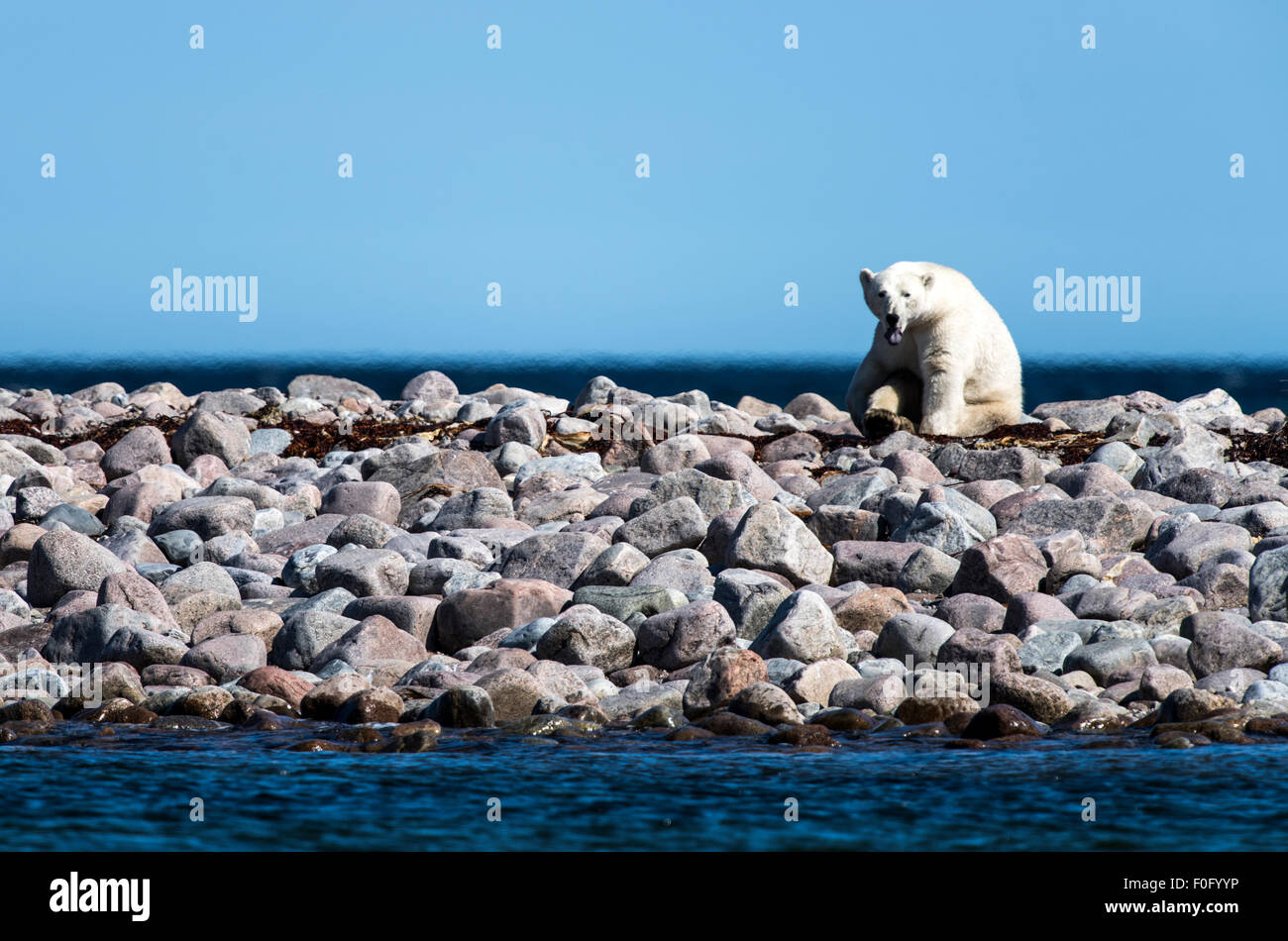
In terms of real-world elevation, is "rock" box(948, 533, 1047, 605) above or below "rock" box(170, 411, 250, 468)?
below

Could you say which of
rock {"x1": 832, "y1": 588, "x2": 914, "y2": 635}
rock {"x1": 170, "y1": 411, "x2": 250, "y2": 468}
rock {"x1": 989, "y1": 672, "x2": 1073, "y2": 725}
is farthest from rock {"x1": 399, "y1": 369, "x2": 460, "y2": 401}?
rock {"x1": 989, "y1": 672, "x2": 1073, "y2": 725}

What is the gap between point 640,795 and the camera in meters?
5.54

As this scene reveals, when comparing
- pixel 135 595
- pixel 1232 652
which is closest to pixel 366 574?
pixel 135 595

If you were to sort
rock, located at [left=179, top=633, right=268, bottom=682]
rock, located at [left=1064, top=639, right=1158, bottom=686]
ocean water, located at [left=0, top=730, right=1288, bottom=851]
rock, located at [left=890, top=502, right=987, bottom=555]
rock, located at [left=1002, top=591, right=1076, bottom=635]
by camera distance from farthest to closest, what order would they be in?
rock, located at [left=890, top=502, right=987, bottom=555]
rock, located at [left=1002, top=591, right=1076, bottom=635]
rock, located at [left=179, top=633, right=268, bottom=682]
rock, located at [left=1064, top=639, right=1158, bottom=686]
ocean water, located at [left=0, top=730, right=1288, bottom=851]

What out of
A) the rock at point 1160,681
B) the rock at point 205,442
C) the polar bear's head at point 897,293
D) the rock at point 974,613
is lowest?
the rock at point 1160,681

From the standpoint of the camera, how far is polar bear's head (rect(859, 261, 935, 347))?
1227 cm

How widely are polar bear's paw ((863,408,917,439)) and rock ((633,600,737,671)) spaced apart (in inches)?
223

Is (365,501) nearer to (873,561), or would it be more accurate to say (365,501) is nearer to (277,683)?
(277,683)

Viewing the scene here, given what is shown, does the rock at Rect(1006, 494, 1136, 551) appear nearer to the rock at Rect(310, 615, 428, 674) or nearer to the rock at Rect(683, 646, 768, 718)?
the rock at Rect(683, 646, 768, 718)

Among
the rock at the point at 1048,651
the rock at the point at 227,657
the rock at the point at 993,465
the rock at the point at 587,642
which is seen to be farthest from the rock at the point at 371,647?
the rock at the point at 993,465

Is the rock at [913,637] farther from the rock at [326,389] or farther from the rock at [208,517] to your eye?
the rock at [326,389]

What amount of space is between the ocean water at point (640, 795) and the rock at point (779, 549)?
213cm

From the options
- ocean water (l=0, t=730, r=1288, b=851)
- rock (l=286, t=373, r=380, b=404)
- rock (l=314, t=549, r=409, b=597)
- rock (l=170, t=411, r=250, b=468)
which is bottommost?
ocean water (l=0, t=730, r=1288, b=851)

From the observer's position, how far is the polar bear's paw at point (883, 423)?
41.8 ft
